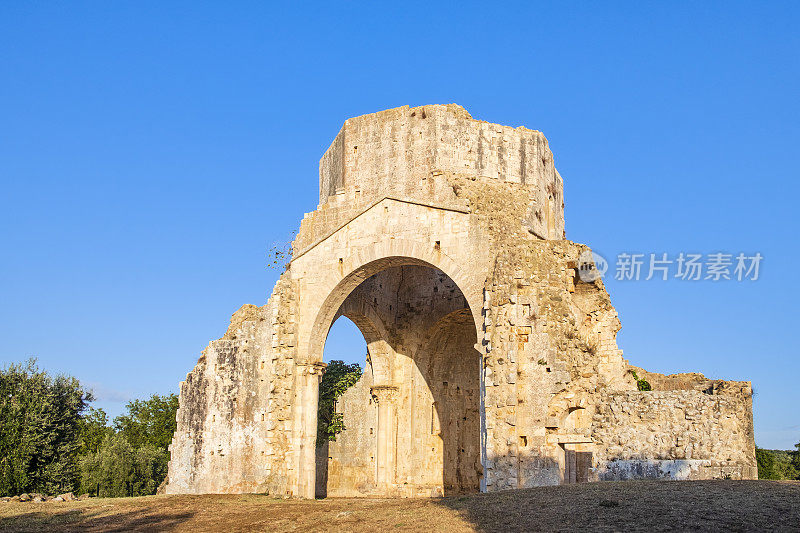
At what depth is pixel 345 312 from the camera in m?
23.3

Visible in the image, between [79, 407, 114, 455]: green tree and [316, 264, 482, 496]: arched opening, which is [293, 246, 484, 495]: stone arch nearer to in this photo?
[316, 264, 482, 496]: arched opening

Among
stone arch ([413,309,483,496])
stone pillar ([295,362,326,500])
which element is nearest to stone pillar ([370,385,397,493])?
stone arch ([413,309,483,496])

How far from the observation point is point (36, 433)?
76.4ft

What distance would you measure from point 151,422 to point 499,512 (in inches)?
1282

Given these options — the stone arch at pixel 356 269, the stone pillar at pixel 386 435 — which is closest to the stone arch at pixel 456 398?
the stone pillar at pixel 386 435

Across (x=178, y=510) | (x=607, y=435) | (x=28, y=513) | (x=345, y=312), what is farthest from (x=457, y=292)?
(x=28, y=513)

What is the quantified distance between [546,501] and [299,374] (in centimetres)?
1067

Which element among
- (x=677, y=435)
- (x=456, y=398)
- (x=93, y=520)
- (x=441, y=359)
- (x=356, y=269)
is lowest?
(x=93, y=520)

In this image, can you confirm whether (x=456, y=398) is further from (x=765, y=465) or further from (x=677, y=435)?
(x=677, y=435)

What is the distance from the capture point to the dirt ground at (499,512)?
9.41 m

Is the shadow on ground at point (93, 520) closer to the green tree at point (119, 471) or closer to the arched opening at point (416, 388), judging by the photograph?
the arched opening at point (416, 388)

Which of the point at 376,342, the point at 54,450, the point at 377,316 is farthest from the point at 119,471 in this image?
the point at 377,316

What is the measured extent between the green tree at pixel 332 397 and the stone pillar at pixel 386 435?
3007mm

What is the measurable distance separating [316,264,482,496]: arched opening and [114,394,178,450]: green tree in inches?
578
